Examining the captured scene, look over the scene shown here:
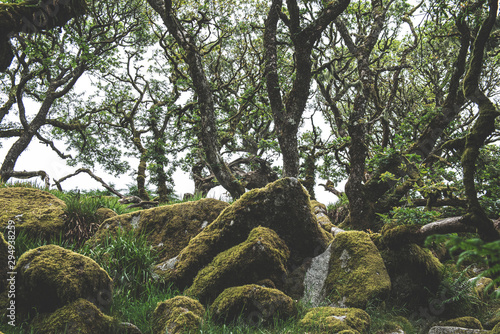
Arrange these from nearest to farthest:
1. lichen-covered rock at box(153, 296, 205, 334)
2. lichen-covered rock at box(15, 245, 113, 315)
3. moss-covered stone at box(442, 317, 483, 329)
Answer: lichen-covered rock at box(153, 296, 205, 334) → lichen-covered rock at box(15, 245, 113, 315) → moss-covered stone at box(442, 317, 483, 329)

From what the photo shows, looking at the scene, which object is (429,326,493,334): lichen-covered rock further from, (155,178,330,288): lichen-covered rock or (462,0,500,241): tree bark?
(155,178,330,288): lichen-covered rock

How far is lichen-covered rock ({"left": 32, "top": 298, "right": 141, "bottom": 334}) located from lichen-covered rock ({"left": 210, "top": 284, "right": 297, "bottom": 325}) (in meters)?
1.12

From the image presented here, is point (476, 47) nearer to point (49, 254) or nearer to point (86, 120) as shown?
point (49, 254)

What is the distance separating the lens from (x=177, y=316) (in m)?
3.83

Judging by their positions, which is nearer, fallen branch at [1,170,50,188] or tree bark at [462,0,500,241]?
tree bark at [462,0,500,241]

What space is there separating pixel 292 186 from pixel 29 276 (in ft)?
13.5

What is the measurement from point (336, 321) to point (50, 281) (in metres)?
3.60

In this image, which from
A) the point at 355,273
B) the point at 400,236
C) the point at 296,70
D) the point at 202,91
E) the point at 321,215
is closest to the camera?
the point at 355,273

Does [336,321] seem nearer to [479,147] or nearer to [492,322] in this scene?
[492,322]

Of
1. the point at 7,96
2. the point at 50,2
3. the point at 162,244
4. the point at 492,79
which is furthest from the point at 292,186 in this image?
the point at 7,96

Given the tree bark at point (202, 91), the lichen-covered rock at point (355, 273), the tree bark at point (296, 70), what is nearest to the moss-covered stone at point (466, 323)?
the lichen-covered rock at point (355, 273)

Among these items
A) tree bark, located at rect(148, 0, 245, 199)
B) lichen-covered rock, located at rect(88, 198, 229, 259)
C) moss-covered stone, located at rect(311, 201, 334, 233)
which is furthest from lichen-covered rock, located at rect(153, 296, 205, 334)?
Answer: moss-covered stone, located at rect(311, 201, 334, 233)

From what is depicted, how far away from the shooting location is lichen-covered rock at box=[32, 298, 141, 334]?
3.56m

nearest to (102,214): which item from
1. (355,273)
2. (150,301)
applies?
(150,301)
